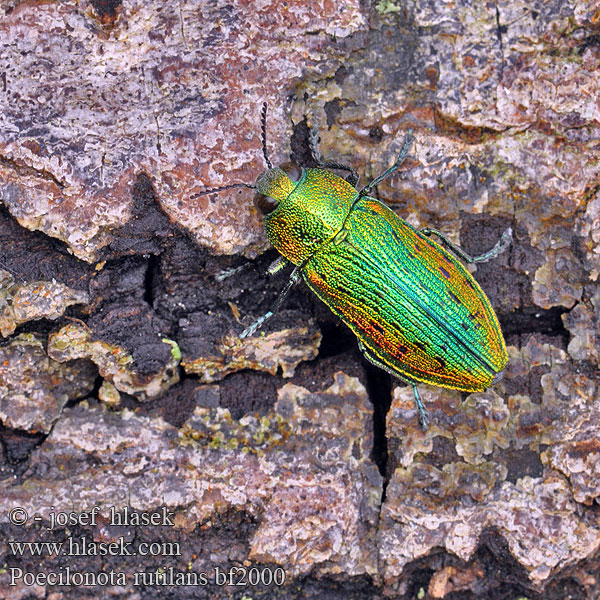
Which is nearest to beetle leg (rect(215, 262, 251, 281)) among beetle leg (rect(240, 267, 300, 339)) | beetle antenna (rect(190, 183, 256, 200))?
beetle leg (rect(240, 267, 300, 339))

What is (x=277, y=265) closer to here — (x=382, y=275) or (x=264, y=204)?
(x=264, y=204)

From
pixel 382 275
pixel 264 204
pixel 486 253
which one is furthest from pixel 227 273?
pixel 486 253

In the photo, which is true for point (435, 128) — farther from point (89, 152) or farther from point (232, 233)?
point (89, 152)

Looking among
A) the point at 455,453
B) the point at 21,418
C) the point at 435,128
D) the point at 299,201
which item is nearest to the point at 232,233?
the point at 299,201

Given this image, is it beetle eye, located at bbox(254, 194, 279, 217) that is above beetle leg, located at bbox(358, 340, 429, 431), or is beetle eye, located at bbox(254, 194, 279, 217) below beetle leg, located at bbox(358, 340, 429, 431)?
above

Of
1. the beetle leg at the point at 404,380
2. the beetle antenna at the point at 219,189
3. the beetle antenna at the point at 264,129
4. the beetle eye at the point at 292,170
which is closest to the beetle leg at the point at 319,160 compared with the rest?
the beetle eye at the point at 292,170

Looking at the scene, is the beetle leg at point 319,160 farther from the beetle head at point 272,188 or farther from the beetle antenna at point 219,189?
the beetle antenna at point 219,189

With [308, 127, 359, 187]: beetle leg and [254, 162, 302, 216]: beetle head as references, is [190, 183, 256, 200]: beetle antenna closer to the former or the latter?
[254, 162, 302, 216]: beetle head
